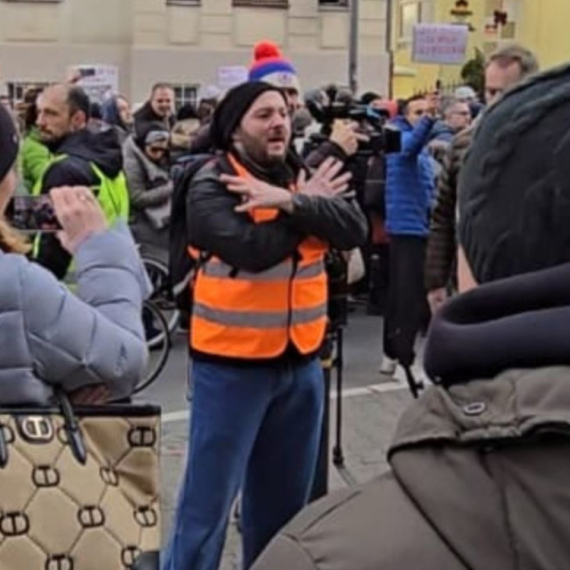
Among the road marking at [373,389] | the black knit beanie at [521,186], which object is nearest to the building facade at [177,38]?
the road marking at [373,389]

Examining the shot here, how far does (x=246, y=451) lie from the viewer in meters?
3.89

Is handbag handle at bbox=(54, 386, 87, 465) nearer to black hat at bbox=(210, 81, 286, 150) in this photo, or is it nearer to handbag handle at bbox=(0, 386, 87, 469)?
handbag handle at bbox=(0, 386, 87, 469)

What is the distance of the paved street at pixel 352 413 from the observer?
589 cm

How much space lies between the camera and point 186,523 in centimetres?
400

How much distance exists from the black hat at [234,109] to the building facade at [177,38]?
68.5ft

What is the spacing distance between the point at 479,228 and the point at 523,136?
98mm

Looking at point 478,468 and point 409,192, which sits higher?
point 478,468

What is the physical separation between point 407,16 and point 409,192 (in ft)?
95.6

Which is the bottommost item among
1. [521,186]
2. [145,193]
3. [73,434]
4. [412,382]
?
[412,382]

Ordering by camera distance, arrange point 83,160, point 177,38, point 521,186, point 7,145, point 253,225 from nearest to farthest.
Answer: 1. point 521,186
2. point 7,145
3. point 253,225
4. point 83,160
5. point 177,38

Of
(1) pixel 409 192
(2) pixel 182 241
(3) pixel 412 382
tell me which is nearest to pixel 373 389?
(3) pixel 412 382

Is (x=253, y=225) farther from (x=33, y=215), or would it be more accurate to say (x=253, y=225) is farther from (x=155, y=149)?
(x=155, y=149)

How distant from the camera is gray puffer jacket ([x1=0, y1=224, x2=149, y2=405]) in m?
2.38

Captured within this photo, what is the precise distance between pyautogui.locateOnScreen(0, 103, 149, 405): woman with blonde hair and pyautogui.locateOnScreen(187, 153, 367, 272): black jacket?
1021mm
